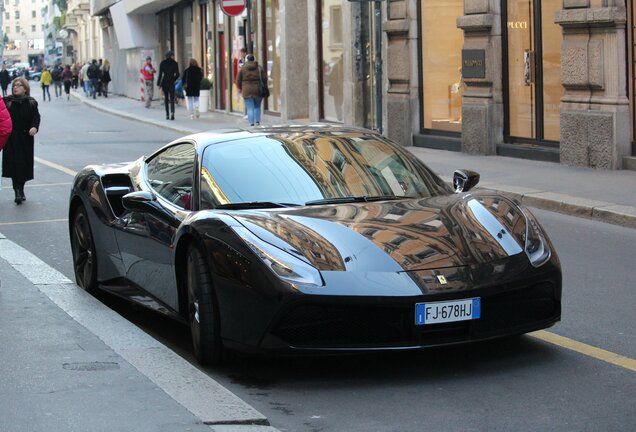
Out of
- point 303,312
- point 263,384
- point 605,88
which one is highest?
point 605,88

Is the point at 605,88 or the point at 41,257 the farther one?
the point at 605,88

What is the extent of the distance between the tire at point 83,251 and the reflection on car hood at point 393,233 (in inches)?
96.3

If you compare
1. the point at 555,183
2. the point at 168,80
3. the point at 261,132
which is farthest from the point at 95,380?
the point at 168,80

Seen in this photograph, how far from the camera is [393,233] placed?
21.1 ft

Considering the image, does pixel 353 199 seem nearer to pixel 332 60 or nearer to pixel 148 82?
pixel 332 60

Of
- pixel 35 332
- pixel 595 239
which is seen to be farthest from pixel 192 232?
pixel 595 239

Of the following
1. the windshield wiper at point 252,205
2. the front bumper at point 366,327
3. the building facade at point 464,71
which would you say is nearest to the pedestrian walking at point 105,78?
the building facade at point 464,71

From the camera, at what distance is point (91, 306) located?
26.9ft

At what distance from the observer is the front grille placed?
19.9ft

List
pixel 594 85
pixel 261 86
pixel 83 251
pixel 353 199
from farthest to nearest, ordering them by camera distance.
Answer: pixel 261 86 < pixel 594 85 < pixel 83 251 < pixel 353 199

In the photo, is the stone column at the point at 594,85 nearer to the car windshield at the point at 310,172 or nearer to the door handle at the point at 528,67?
the door handle at the point at 528,67

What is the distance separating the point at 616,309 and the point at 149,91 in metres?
40.8

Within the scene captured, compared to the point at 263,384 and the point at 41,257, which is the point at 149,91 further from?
the point at 263,384

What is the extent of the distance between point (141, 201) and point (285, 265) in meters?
1.74
